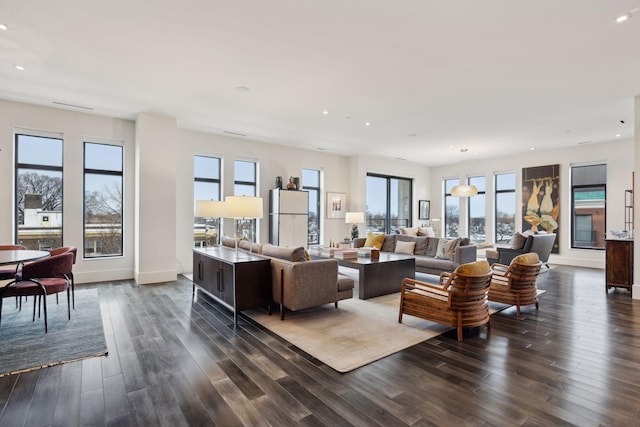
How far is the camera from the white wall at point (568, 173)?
8.08m

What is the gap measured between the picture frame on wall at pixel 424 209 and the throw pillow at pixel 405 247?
488cm

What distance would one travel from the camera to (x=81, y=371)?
285 centimetres

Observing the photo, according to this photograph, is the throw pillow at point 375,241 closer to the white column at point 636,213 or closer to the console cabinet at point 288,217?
the console cabinet at point 288,217

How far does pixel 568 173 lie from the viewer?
8.88 metres

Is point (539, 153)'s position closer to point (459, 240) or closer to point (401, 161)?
point (401, 161)

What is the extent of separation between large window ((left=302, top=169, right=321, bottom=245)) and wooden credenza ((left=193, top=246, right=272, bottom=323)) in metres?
4.77

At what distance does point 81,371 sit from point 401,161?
10023 mm

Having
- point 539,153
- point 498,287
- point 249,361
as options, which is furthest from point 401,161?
point 249,361

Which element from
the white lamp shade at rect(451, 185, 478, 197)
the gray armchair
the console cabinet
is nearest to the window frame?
the console cabinet

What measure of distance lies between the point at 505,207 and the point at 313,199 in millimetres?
5894

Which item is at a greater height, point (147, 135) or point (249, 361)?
point (147, 135)

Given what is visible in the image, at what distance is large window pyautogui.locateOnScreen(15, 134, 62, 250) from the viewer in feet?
18.9

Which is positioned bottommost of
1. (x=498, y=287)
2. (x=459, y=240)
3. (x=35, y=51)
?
(x=498, y=287)

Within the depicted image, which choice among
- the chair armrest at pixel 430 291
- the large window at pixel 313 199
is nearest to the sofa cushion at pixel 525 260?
the chair armrest at pixel 430 291
